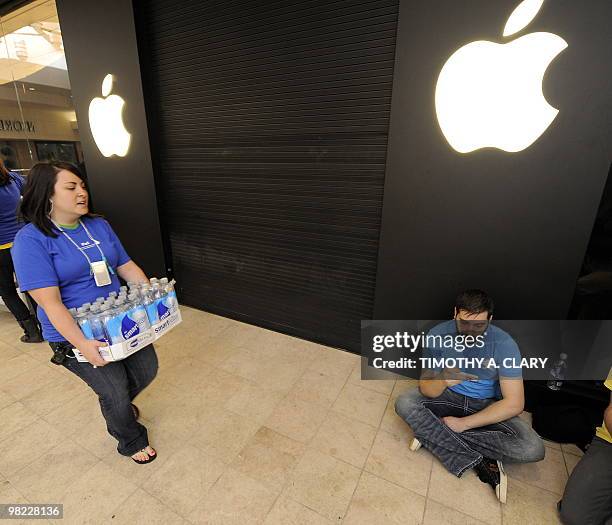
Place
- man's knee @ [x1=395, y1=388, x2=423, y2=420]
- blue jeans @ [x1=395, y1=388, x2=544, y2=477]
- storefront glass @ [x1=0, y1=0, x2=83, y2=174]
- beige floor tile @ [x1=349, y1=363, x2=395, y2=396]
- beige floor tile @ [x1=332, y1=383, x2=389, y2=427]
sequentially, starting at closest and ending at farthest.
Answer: blue jeans @ [x1=395, y1=388, x2=544, y2=477] < man's knee @ [x1=395, y1=388, x2=423, y2=420] < beige floor tile @ [x1=332, y1=383, x2=389, y2=427] < beige floor tile @ [x1=349, y1=363, x2=395, y2=396] < storefront glass @ [x1=0, y1=0, x2=83, y2=174]

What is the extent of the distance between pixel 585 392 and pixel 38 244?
2.94 m

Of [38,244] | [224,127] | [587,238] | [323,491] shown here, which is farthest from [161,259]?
[587,238]

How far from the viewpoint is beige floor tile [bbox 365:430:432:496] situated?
1.52 metres

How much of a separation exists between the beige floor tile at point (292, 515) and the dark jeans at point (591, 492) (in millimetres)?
1034

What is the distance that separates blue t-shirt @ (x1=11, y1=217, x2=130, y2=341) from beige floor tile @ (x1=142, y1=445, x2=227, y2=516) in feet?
2.71

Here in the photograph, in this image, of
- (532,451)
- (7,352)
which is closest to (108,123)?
(7,352)

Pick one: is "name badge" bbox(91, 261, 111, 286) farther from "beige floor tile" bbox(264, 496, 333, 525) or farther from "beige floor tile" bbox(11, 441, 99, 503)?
"beige floor tile" bbox(264, 496, 333, 525)

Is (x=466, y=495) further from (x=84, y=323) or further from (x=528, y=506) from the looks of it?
(x=84, y=323)

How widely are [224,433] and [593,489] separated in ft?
5.73

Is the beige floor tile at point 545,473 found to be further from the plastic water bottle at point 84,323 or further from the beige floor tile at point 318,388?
the plastic water bottle at point 84,323

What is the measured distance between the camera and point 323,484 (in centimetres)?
151

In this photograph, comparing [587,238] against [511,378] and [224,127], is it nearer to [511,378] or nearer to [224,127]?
[511,378]

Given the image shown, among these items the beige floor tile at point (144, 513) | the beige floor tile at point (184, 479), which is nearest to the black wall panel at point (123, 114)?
the beige floor tile at point (184, 479)

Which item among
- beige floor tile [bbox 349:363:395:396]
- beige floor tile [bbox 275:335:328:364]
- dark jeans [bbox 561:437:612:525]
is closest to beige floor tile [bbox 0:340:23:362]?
beige floor tile [bbox 275:335:328:364]
